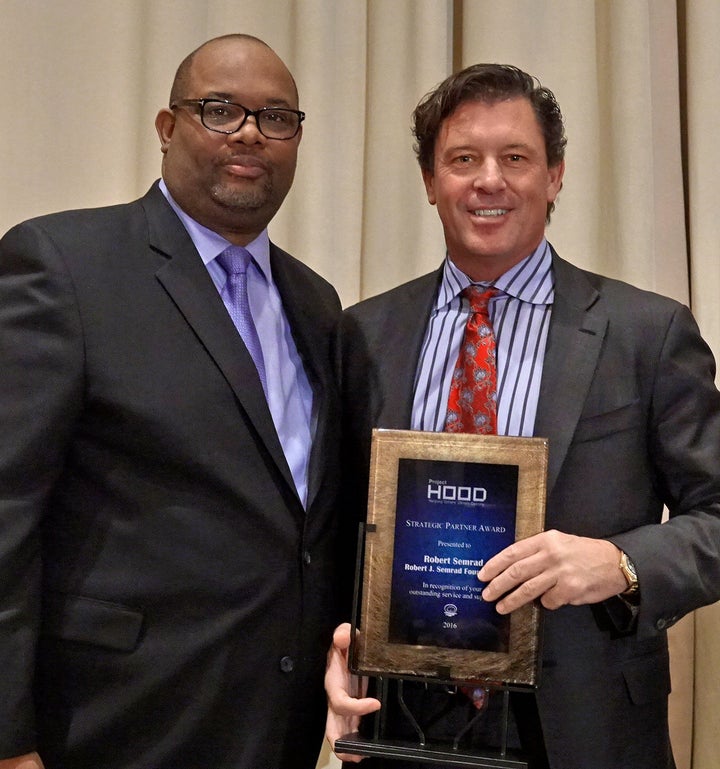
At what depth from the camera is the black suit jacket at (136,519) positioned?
152cm

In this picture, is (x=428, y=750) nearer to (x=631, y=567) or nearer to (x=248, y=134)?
(x=631, y=567)

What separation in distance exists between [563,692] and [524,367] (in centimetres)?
54

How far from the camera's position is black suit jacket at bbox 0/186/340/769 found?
152 cm

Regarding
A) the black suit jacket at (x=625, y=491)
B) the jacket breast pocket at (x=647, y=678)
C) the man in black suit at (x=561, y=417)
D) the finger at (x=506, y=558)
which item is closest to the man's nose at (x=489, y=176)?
the man in black suit at (x=561, y=417)

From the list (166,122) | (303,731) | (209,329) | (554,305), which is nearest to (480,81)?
(554,305)

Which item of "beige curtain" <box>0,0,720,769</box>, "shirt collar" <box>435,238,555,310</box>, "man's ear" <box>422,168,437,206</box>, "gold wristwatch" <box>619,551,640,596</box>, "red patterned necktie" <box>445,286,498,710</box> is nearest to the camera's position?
"gold wristwatch" <box>619,551,640,596</box>

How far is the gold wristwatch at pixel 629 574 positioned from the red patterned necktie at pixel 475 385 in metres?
0.30

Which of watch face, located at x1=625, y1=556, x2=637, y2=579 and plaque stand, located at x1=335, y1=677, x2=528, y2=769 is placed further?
watch face, located at x1=625, y1=556, x2=637, y2=579

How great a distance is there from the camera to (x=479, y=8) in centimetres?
258

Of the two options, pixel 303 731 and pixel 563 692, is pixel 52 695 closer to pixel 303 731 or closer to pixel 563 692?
pixel 303 731

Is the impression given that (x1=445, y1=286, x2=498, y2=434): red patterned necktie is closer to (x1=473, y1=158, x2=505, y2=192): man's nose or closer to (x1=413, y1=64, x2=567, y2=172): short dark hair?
(x1=473, y1=158, x2=505, y2=192): man's nose

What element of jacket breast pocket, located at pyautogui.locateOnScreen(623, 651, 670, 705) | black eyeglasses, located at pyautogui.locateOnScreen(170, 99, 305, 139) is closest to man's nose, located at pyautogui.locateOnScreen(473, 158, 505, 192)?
black eyeglasses, located at pyautogui.locateOnScreen(170, 99, 305, 139)

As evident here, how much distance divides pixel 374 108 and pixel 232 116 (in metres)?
0.96

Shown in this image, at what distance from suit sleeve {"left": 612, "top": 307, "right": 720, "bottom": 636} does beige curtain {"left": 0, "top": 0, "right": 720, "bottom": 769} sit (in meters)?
0.74
